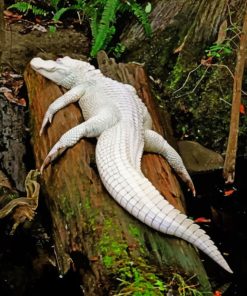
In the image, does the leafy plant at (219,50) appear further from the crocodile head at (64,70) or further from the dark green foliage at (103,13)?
the crocodile head at (64,70)

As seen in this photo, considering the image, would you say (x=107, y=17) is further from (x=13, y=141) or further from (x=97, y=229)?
(x=97, y=229)

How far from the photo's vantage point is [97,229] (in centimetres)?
417

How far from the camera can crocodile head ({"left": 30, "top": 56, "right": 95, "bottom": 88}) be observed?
627cm

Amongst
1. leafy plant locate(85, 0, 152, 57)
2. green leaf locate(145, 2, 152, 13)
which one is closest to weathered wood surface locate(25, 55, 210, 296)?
leafy plant locate(85, 0, 152, 57)

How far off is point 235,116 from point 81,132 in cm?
183

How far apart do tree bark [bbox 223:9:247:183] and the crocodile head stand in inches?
60.4

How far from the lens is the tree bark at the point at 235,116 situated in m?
5.93

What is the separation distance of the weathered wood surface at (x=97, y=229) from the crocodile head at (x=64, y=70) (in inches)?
25.0

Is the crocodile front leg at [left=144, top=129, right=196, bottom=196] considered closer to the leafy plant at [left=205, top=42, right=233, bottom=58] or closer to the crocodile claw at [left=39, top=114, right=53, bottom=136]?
the crocodile claw at [left=39, top=114, right=53, bottom=136]

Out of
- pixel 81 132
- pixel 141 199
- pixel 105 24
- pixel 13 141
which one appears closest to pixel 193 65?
pixel 105 24

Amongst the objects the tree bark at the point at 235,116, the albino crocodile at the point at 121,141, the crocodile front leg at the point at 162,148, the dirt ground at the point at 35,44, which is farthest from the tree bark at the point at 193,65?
the crocodile front leg at the point at 162,148

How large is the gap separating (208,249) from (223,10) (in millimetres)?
4020

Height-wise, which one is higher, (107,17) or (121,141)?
(121,141)

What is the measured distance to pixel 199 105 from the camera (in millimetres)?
7109
